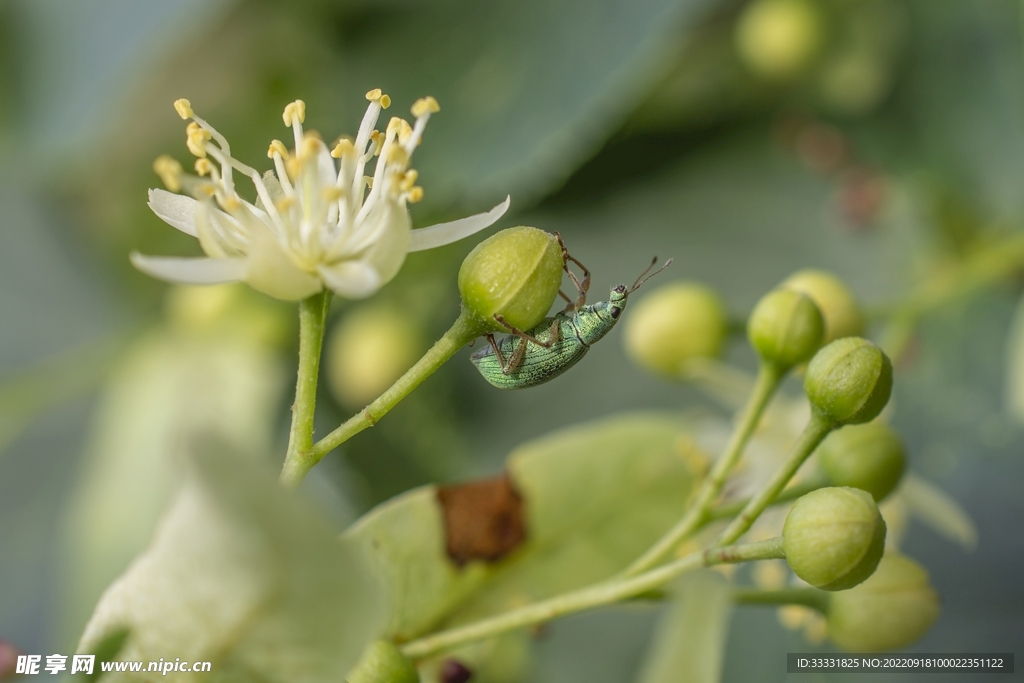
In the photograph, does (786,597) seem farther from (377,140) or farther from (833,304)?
(377,140)

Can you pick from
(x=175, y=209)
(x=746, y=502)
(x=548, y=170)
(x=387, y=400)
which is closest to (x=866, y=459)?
(x=746, y=502)

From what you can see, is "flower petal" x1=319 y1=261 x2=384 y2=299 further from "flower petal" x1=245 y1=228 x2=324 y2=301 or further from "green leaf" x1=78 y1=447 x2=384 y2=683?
"green leaf" x1=78 y1=447 x2=384 y2=683

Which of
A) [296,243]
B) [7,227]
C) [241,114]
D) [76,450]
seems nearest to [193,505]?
[296,243]

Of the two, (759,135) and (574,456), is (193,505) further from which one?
(759,135)

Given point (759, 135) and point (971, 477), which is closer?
point (971, 477)

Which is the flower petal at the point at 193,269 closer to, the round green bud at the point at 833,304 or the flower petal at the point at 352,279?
the flower petal at the point at 352,279

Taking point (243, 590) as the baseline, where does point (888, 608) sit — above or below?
below

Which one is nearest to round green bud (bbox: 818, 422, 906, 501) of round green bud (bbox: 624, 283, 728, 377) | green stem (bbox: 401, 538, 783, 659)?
green stem (bbox: 401, 538, 783, 659)
